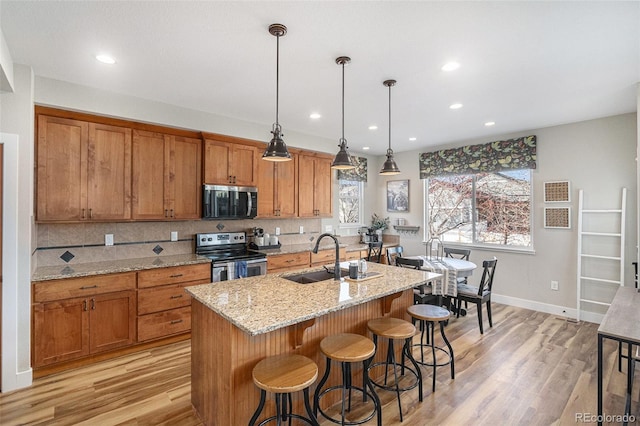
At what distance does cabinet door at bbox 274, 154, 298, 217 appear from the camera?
15.5 ft

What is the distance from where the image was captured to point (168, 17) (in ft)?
6.62

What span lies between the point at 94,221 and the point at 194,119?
64.4 inches

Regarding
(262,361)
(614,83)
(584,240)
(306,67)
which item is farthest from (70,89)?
(584,240)

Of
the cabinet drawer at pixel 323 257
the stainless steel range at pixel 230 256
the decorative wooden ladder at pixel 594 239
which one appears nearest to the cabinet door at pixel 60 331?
the stainless steel range at pixel 230 256

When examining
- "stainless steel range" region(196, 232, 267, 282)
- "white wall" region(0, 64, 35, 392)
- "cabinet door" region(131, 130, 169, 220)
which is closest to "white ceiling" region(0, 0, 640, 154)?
"white wall" region(0, 64, 35, 392)

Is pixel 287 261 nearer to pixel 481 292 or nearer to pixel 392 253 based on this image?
pixel 392 253

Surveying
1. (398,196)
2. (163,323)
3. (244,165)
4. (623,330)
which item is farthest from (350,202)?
(623,330)

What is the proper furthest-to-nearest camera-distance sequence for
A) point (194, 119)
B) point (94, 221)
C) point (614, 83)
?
point (194, 119) → point (94, 221) → point (614, 83)

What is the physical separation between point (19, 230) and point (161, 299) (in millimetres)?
1378

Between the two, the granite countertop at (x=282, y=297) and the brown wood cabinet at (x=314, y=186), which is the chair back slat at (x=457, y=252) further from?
the granite countertop at (x=282, y=297)

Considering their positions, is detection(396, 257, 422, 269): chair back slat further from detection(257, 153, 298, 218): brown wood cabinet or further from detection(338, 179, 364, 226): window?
detection(338, 179, 364, 226): window

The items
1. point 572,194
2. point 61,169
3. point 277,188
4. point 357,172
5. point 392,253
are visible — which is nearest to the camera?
point 61,169

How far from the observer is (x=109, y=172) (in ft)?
11.0

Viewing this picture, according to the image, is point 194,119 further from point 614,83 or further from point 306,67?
point 614,83
